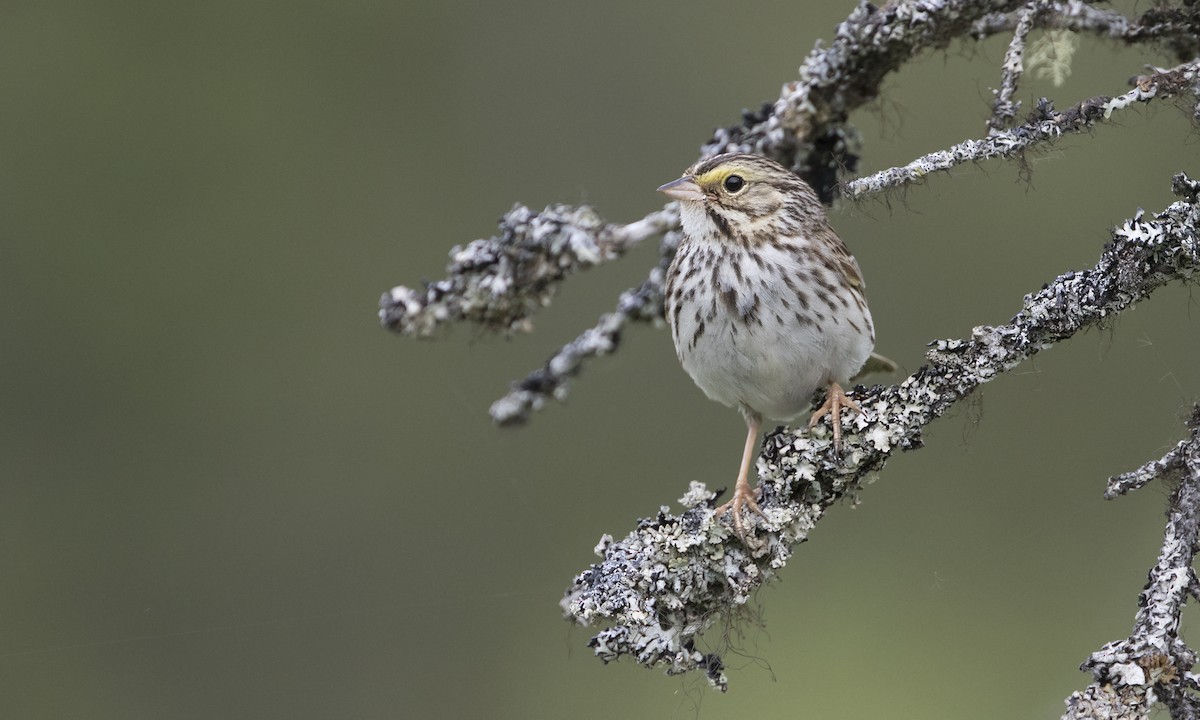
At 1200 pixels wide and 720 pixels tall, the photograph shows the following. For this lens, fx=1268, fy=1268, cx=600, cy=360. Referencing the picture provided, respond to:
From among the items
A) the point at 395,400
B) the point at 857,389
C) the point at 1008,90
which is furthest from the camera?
the point at 395,400

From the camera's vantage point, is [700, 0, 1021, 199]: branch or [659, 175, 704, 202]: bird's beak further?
[659, 175, 704, 202]: bird's beak

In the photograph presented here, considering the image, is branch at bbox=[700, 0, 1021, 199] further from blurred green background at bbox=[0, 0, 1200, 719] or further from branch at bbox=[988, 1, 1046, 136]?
blurred green background at bbox=[0, 0, 1200, 719]

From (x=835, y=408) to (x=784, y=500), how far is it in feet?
0.75

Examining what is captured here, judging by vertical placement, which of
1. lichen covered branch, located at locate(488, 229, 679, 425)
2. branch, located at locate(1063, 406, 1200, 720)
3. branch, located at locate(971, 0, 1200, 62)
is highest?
branch, located at locate(971, 0, 1200, 62)

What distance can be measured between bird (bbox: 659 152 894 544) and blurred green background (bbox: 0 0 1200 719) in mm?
1986

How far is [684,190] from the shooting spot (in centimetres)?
326

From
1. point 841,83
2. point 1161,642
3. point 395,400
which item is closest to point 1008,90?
point 841,83

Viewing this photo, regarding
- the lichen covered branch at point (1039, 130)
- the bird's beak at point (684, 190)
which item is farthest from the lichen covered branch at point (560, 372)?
the lichen covered branch at point (1039, 130)

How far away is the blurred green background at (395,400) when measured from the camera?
5336 millimetres

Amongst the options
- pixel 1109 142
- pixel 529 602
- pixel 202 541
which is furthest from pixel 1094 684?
pixel 202 541

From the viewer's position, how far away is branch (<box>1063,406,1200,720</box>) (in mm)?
1940

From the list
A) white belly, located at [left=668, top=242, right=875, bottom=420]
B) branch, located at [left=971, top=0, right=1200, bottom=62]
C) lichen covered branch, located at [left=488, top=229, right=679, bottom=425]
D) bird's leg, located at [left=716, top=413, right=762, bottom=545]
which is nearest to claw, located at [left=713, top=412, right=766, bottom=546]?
bird's leg, located at [left=716, top=413, right=762, bottom=545]

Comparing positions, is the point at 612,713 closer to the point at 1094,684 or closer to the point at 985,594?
the point at 985,594

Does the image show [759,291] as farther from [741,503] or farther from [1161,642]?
[1161,642]
